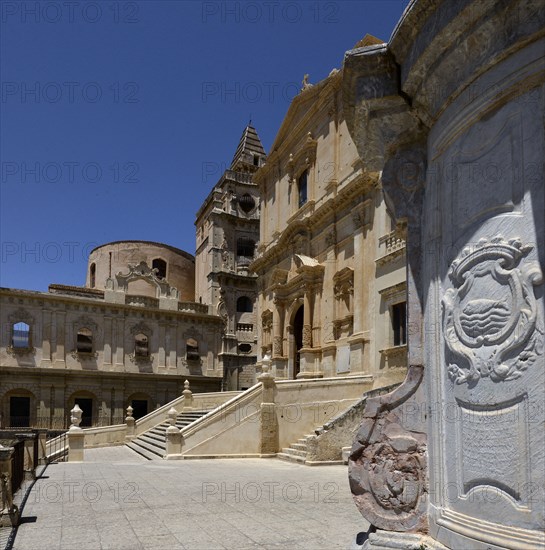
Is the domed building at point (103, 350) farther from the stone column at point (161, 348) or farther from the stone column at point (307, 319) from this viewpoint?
the stone column at point (307, 319)

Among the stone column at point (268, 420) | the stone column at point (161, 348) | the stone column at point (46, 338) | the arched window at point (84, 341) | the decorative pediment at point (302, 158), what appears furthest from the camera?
the stone column at point (161, 348)

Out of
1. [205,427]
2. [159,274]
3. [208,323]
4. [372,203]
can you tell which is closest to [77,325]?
[208,323]

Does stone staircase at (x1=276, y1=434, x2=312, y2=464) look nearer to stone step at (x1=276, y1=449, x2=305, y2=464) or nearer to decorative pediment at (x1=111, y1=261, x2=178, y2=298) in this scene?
stone step at (x1=276, y1=449, x2=305, y2=464)

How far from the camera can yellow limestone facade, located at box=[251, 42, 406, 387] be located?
17.9m

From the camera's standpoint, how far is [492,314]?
383 centimetres

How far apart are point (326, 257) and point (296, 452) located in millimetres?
8582

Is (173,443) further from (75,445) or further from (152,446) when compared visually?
(152,446)

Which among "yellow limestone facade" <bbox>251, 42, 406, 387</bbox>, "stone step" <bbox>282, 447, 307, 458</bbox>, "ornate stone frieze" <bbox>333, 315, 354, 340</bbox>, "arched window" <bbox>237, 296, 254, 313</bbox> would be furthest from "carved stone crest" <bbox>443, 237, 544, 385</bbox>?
"arched window" <bbox>237, 296, 254, 313</bbox>

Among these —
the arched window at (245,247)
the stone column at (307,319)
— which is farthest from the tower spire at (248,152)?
the stone column at (307,319)

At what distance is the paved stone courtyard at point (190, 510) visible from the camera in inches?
248

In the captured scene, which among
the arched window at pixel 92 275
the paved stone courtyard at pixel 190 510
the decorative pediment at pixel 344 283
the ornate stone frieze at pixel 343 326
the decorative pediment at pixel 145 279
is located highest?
the arched window at pixel 92 275

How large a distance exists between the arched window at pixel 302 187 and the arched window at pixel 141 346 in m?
17.1

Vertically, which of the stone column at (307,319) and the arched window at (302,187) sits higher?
the arched window at (302,187)

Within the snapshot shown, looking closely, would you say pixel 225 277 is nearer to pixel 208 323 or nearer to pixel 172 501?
pixel 208 323
